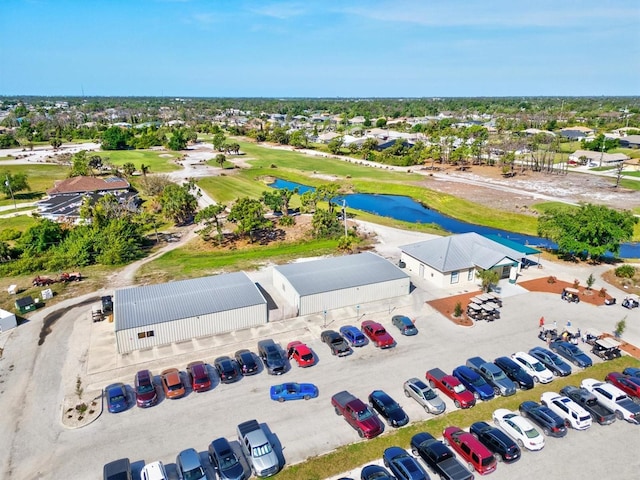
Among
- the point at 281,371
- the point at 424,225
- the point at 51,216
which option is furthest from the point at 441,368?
the point at 51,216

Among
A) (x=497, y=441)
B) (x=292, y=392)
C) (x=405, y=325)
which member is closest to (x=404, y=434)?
(x=497, y=441)

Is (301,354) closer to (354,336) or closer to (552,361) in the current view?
(354,336)

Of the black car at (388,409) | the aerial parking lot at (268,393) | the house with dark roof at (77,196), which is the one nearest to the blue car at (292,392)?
the aerial parking lot at (268,393)

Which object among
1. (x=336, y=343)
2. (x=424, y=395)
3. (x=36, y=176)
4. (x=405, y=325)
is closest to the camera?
(x=424, y=395)

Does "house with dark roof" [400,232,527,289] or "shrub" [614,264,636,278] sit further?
"shrub" [614,264,636,278]

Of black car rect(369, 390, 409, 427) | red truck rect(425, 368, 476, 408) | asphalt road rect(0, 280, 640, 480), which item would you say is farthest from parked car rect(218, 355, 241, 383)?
red truck rect(425, 368, 476, 408)

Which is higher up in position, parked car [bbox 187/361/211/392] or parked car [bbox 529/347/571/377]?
parked car [bbox 529/347/571/377]

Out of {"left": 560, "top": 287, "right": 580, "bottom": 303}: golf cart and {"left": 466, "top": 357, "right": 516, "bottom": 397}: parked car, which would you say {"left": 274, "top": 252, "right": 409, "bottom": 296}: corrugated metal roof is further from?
{"left": 560, "top": 287, "right": 580, "bottom": 303}: golf cart
